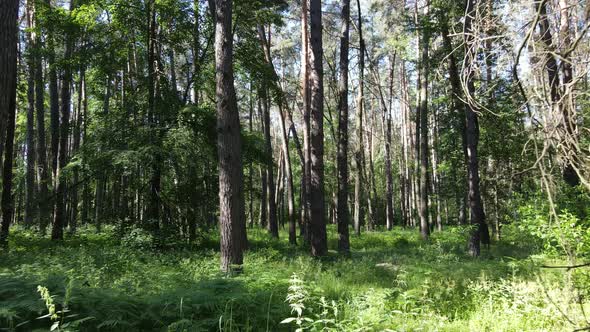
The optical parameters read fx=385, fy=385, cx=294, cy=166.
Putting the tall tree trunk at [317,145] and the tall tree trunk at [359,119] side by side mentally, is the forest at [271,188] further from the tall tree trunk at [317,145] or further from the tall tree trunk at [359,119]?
the tall tree trunk at [359,119]

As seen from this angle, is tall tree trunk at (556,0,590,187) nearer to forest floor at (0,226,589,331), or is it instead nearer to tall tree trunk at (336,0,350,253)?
forest floor at (0,226,589,331)

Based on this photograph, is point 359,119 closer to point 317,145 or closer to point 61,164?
point 317,145

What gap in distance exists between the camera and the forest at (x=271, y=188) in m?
2.41

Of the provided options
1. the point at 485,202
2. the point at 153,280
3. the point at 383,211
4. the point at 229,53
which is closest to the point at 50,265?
the point at 153,280

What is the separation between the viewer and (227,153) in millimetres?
7078

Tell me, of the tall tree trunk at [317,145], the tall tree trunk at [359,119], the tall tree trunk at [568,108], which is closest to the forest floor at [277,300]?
the tall tree trunk at [568,108]

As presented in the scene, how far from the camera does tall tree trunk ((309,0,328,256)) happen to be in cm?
1054

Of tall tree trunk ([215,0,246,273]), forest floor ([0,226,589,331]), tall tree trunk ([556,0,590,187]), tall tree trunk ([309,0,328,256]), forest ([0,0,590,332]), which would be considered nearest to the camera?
tall tree trunk ([556,0,590,187])

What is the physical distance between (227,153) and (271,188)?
14107 mm

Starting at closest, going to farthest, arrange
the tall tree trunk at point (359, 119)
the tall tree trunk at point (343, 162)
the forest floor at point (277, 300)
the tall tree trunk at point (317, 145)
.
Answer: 1. the forest floor at point (277, 300)
2. the tall tree trunk at point (317, 145)
3. the tall tree trunk at point (343, 162)
4. the tall tree trunk at point (359, 119)

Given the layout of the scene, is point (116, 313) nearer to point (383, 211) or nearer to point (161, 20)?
point (161, 20)

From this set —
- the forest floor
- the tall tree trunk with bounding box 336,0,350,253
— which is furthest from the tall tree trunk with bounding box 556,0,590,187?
the tall tree trunk with bounding box 336,0,350,253

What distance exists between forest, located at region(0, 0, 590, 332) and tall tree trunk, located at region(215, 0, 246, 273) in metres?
0.03

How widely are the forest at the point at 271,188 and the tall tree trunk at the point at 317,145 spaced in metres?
0.04
